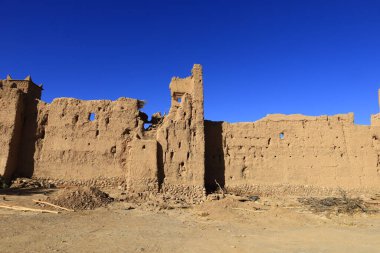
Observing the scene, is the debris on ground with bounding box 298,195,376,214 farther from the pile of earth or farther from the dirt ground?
the pile of earth

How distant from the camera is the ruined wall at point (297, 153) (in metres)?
19.2

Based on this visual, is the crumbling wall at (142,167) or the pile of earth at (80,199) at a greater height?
the crumbling wall at (142,167)

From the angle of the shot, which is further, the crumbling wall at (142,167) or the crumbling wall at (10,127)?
the crumbling wall at (142,167)

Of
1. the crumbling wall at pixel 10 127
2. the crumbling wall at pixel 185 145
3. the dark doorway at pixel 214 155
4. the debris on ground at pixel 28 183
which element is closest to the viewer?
the debris on ground at pixel 28 183

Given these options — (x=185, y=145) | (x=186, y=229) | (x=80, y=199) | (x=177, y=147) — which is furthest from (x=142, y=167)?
(x=186, y=229)

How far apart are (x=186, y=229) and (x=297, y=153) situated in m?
10.8

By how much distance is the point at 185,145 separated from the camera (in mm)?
18016

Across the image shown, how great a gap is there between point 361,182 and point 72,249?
679 inches

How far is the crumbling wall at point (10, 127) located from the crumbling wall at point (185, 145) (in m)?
7.27

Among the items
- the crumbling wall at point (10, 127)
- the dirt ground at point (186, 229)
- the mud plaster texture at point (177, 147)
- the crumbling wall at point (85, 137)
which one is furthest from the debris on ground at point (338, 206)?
the crumbling wall at point (10, 127)

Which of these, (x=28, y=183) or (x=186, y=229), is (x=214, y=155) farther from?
(x=28, y=183)

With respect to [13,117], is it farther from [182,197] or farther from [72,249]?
[72,249]

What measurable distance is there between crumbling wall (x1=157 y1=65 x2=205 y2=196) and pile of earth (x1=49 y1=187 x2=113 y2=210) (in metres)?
3.70

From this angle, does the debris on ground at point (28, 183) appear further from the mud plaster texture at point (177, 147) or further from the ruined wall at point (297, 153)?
the ruined wall at point (297, 153)
